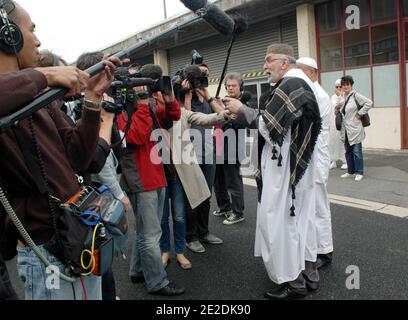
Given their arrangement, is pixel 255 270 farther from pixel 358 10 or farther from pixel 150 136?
pixel 358 10

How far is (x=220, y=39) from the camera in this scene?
1302 centimetres

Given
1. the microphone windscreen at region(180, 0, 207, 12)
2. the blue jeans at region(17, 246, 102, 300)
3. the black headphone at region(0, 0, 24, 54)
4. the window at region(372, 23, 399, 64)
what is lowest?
the blue jeans at region(17, 246, 102, 300)

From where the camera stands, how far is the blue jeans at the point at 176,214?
12.4 feet

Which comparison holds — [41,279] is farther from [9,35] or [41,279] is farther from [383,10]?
[383,10]

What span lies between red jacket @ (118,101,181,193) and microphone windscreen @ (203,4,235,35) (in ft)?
3.93

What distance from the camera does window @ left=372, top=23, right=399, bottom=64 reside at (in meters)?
8.75

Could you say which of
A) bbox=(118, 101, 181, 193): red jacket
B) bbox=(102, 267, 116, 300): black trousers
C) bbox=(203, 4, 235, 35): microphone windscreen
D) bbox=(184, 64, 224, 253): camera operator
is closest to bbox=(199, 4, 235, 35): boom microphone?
bbox=(203, 4, 235, 35): microphone windscreen

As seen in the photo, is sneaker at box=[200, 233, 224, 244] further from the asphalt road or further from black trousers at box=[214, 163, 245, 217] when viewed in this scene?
black trousers at box=[214, 163, 245, 217]

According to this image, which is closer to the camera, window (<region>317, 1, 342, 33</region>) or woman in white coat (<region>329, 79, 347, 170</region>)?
woman in white coat (<region>329, 79, 347, 170</region>)

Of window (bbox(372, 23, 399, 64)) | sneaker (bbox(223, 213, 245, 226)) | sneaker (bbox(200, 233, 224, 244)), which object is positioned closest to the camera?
sneaker (bbox(200, 233, 224, 244))

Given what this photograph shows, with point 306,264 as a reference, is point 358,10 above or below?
above

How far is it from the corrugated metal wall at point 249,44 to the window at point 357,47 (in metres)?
1.43

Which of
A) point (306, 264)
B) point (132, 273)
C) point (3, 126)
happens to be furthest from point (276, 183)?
point (3, 126)
